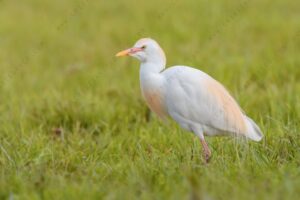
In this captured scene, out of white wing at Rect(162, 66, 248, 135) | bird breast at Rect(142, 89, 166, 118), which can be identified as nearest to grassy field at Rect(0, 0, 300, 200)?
white wing at Rect(162, 66, 248, 135)

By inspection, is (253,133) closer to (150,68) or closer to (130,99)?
(150,68)

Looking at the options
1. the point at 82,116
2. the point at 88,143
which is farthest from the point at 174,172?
the point at 82,116

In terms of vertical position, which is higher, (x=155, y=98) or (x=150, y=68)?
(x=150, y=68)

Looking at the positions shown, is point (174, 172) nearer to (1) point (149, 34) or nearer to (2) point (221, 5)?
(1) point (149, 34)

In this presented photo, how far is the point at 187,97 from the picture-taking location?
4922mm

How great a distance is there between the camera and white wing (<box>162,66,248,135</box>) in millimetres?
4875

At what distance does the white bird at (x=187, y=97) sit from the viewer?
16.0ft

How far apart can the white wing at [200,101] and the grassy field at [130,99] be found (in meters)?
0.17

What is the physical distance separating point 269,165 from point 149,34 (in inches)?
215

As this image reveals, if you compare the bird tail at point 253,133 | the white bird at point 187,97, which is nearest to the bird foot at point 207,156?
the white bird at point 187,97

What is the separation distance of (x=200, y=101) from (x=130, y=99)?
2.21 meters

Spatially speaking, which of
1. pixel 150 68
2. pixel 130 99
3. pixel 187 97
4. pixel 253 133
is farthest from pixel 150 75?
pixel 130 99

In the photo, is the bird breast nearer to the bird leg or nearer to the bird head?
the bird head

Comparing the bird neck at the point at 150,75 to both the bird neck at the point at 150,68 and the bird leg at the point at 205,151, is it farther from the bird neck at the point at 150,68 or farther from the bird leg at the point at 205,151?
the bird leg at the point at 205,151
